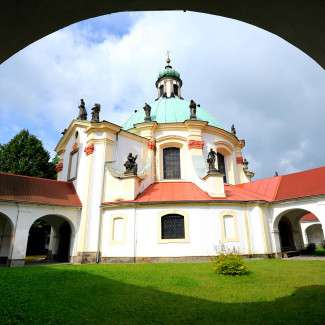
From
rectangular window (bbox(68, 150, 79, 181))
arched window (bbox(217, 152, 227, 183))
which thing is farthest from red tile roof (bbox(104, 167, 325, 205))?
rectangular window (bbox(68, 150, 79, 181))

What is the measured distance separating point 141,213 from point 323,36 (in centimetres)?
1657

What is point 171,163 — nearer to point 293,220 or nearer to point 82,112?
point 82,112

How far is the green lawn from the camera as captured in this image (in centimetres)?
534

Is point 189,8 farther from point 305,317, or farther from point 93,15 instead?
point 305,317

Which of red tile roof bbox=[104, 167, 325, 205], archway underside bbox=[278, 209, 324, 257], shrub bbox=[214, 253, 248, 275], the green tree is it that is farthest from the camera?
the green tree

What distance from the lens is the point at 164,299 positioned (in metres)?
6.93

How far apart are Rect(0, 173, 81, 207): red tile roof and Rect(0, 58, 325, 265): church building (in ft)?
0.20

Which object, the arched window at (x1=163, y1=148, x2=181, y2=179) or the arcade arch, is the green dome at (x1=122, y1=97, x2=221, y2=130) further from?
the arcade arch

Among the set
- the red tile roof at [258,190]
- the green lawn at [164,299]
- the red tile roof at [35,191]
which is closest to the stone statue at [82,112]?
the red tile roof at [35,191]

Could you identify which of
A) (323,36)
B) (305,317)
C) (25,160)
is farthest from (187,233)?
(25,160)

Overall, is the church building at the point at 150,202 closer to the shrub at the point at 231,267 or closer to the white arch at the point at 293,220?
the white arch at the point at 293,220

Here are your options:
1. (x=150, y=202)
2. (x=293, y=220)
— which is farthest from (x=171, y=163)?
(x=293, y=220)

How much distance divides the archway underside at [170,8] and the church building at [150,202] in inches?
629

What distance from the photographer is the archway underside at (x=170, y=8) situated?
221cm
